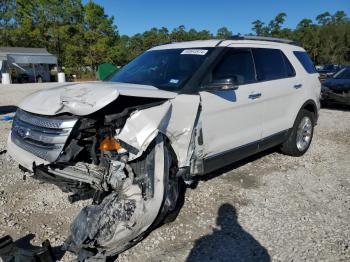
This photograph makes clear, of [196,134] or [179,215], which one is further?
[179,215]

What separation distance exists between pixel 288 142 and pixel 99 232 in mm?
3964

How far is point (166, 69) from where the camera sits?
Answer: 13.5 ft

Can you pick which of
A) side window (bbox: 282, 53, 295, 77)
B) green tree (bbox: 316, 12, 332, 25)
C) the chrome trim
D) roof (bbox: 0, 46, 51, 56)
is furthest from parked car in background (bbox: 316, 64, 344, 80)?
green tree (bbox: 316, 12, 332, 25)

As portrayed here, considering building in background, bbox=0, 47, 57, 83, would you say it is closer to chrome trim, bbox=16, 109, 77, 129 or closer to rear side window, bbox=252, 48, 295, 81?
rear side window, bbox=252, 48, 295, 81

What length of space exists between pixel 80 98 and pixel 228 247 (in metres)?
2.02

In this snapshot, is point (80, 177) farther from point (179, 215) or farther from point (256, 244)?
point (256, 244)

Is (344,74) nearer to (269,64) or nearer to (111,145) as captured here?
(269,64)

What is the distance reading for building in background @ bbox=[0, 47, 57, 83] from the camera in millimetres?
36719

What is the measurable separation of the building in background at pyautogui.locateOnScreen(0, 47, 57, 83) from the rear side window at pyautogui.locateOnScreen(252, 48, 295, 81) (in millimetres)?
36272

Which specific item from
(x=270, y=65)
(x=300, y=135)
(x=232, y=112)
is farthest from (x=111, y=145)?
(x=300, y=135)

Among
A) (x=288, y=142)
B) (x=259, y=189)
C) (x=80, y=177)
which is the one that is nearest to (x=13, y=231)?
(x=80, y=177)

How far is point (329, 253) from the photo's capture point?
310 centimetres

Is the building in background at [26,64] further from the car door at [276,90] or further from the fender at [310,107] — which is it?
the car door at [276,90]

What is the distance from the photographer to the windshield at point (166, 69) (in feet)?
12.5
